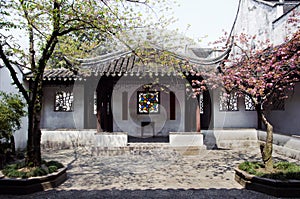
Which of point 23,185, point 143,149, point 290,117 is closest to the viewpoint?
point 23,185

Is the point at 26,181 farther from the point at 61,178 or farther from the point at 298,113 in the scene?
the point at 298,113

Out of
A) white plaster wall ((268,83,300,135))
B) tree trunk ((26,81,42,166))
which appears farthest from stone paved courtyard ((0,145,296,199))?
white plaster wall ((268,83,300,135))

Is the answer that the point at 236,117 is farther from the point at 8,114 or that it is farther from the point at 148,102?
the point at 8,114

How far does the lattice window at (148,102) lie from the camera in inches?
404

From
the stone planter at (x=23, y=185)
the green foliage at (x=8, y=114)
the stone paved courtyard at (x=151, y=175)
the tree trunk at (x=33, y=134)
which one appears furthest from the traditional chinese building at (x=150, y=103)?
the stone planter at (x=23, y=185)

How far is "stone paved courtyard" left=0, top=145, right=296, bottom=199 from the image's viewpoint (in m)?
4.44

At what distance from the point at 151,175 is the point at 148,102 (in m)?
5.00

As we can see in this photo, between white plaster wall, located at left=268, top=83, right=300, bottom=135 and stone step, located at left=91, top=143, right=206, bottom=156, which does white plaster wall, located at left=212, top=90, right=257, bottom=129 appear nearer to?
white plaster wall, located at left=268, top=83, right=300, bottom=135

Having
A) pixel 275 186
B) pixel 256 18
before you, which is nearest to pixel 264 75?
pixel 275 186

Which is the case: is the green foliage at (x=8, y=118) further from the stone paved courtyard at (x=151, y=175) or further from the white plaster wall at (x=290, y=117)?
the white plaster wall at (x=290, y=117)

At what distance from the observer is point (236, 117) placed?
9.96 m

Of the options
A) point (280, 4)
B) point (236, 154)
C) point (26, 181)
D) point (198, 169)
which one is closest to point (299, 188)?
point (198, 169)

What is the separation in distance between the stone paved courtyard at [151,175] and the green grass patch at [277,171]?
396 mm

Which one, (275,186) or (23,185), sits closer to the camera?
(275,186)
